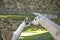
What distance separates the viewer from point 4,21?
6641mm

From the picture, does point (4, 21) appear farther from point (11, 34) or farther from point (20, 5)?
point (11, 34)

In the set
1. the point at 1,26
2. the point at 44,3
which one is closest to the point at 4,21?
the point at 1,26

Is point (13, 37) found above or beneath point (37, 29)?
above

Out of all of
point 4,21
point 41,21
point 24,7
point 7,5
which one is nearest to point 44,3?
point 24,7

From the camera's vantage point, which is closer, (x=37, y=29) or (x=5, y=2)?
(x=37, y=29)

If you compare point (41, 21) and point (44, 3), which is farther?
point (44, 3)

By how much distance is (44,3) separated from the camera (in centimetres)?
807

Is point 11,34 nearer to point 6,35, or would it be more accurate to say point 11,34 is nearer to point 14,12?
point 6,35

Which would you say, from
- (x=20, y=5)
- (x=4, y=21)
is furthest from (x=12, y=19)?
(x=20, y=5)

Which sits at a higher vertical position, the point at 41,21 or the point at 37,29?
the point at 41,21

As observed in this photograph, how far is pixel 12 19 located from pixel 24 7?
63.9 inches

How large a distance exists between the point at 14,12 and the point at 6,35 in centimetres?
479

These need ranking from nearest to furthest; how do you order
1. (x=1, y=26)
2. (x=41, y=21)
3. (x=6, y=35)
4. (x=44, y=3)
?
1. (x=6, y=35)
2. (x=41, y=21)
3. (x=1, y=26)
4. (x=44, y=3)

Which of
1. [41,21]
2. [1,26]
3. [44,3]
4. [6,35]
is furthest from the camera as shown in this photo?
[44,3]
